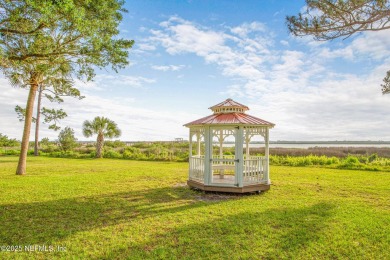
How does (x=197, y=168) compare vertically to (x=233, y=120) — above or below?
below

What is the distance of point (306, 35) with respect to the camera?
7.37 meters

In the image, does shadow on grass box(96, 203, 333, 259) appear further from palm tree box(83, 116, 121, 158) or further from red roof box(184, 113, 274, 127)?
palm tree box(83, 116, 121, 158)

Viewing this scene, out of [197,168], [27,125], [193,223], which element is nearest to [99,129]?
[27,125]

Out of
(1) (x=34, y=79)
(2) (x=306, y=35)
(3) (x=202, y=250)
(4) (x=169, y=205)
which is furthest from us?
Result: (1) (x=34, y=79)

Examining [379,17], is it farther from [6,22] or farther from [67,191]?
[67,191]

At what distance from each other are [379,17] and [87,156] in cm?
2488

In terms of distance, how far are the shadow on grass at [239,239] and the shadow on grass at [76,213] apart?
1387 millimetres

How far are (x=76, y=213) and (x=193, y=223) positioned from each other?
2.88 meters

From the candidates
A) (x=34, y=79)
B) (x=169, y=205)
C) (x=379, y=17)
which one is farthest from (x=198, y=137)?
(x=34, y=79)

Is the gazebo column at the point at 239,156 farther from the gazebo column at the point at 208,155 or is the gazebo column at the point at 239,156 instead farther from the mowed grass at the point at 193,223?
the gazebo column at the point at 208,155


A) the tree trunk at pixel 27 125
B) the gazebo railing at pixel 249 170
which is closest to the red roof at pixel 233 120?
the gazebo railing at pixel 249 170

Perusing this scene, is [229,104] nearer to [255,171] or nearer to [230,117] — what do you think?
[230,117]

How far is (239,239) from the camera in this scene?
444 cm

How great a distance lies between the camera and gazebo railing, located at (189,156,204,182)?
880cm
